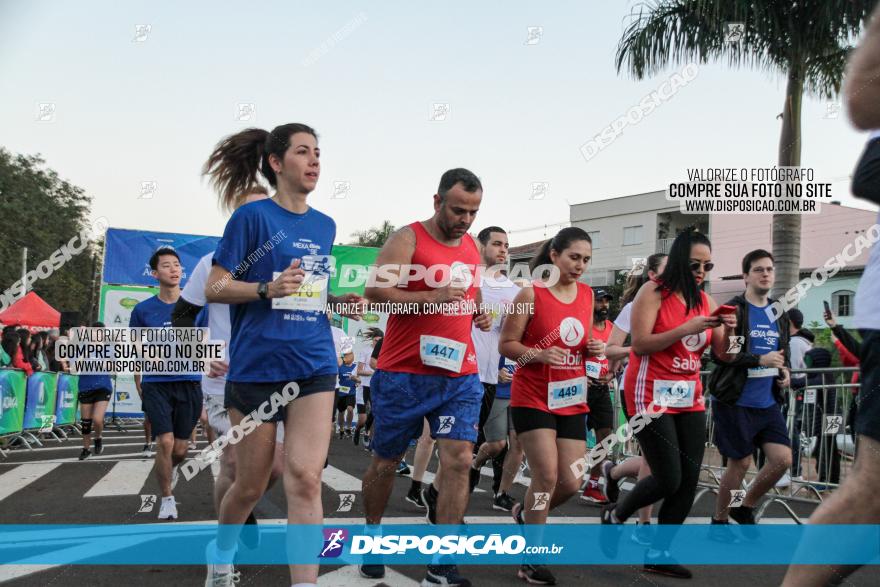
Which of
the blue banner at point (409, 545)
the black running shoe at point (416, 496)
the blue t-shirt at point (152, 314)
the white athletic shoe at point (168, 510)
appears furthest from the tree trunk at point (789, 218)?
the white athletic shoe at point (168, 510)

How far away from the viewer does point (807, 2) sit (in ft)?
44.0

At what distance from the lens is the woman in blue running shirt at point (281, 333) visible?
3523 millimetres

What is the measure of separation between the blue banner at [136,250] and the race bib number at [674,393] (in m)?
14.2

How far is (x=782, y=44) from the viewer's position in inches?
543

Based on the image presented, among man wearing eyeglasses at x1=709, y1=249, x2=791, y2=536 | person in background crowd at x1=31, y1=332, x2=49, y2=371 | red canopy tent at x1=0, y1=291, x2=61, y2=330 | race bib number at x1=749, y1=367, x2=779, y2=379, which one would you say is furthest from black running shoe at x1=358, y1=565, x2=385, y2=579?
red canopy tent at x1=0, y1=291, x2=61, y2=330

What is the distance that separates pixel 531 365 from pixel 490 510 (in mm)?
2657

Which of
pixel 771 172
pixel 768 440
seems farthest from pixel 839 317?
pixel 768 440

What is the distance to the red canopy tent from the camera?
2609 centimetres

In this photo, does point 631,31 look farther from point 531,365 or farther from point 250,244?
point 250,244

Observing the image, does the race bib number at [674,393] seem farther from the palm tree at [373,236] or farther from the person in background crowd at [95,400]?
the palm tree at [373,236]

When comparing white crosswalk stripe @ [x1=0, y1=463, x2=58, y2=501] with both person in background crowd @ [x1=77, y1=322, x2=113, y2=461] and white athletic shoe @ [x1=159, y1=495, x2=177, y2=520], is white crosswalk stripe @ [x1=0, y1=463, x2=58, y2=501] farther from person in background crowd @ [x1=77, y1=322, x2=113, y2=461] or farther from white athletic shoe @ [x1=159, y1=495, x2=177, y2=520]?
white athletic shoe @ [x1=159, y1=495, x2=177, y2=520]

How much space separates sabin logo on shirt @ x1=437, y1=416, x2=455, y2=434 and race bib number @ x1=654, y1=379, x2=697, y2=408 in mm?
1325

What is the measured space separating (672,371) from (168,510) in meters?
3.94

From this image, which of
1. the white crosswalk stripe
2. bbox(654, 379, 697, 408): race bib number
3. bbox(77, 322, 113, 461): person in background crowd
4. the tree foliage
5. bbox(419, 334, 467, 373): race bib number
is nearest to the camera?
bbox(419, 334, 467, 373): race bib number
